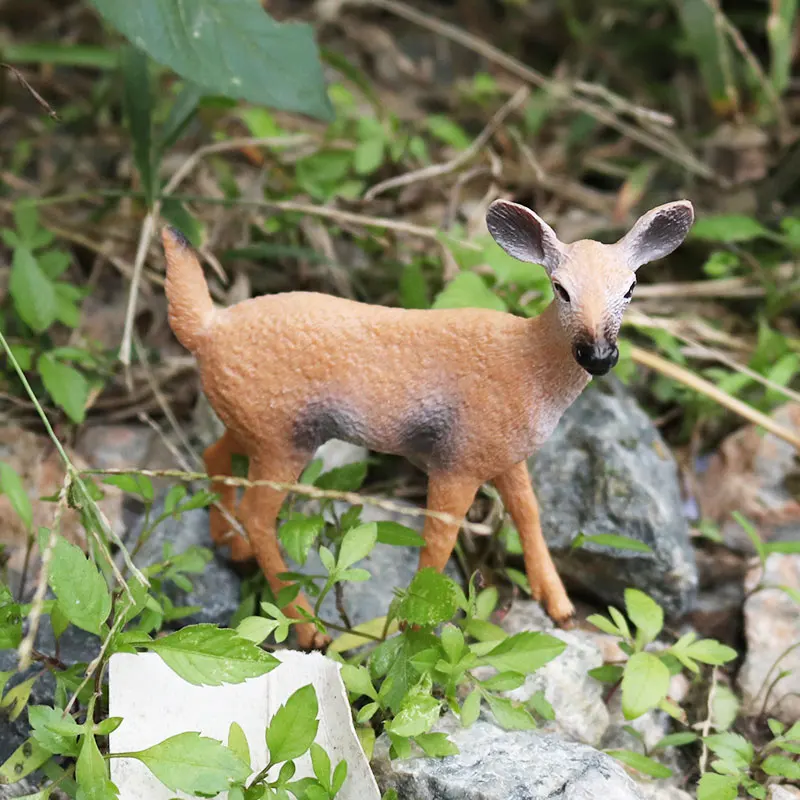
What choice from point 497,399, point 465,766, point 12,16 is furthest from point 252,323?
point 12,16

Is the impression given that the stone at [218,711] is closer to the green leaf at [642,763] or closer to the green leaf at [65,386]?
the green leaf at [642,763]

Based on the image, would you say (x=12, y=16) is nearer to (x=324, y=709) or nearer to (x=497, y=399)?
(x=497, y=399)

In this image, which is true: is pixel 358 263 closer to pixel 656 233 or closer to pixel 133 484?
pixel 133 484

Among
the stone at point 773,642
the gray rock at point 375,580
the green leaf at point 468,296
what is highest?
the green leaf at point 468,296

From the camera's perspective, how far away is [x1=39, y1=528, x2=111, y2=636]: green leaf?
1.10m

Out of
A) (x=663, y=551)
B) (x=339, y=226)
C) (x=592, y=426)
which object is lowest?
(x=663, y=551)

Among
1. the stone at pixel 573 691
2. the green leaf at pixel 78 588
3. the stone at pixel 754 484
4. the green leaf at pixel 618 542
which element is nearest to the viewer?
the green leaf at pixel 78 588

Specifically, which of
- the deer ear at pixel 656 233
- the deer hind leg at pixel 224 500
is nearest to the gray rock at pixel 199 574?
the deer hind leg at pixel 224 500

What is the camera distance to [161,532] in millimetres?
1579

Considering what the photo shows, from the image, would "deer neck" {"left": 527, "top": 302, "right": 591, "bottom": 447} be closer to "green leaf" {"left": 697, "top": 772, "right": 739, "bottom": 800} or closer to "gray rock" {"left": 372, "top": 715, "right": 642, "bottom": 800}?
"gray rock" {"left": 372, "top": 715, "right": 642, "bottom": 800}

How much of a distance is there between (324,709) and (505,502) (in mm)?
468

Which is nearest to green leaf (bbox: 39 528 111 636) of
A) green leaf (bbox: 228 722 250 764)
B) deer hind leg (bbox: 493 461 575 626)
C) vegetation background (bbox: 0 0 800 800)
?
vegetation background (bbox: 0 0 800 800)

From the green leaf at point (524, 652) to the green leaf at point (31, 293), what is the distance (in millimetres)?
1101

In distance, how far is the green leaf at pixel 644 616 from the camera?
1.35 metres
